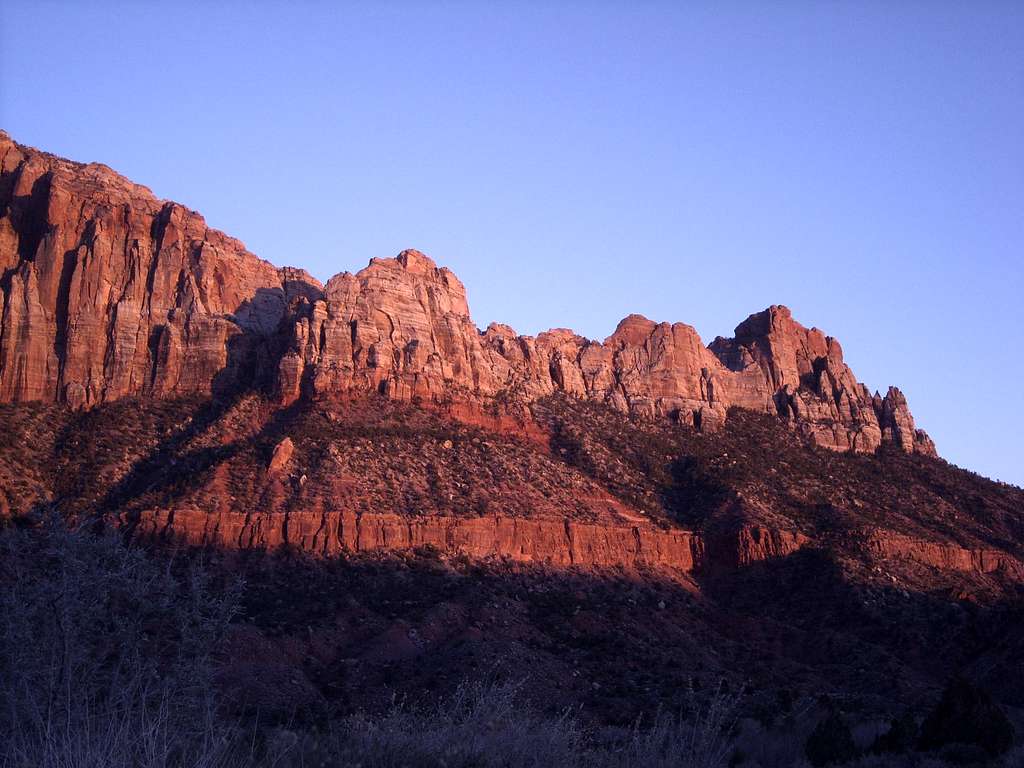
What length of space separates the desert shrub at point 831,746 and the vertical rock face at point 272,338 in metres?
51.2

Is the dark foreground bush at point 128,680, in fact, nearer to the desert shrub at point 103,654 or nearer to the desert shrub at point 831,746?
the desert shrub at point 103,654

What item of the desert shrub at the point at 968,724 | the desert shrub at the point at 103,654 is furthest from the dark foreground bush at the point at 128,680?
the desert shrub at the point at 968,724

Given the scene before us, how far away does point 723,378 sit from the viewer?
10175cm

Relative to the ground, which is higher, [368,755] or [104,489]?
[104,489]

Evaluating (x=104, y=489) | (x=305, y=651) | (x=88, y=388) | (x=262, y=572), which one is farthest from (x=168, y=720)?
(x=88, y=388)

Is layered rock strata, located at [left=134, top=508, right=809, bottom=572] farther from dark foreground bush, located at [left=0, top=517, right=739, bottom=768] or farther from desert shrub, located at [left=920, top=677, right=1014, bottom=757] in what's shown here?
dark foreground bush, located at [left=0, top=517, right=739, bottom=768]

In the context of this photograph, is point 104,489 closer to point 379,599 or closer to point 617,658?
point 379,599

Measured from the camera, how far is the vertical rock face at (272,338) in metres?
78.8

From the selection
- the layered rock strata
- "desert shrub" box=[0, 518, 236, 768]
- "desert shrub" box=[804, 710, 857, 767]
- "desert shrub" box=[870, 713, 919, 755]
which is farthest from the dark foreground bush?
the layered rock strata

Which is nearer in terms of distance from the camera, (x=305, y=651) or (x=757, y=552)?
(x=305, y=651)

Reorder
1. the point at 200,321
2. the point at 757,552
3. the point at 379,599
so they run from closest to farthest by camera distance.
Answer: the point at 379,599, the point at 757,552, the point at 200,321

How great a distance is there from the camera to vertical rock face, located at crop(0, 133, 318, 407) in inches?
3113

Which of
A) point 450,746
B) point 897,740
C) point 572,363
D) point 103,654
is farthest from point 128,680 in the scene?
point 572,363

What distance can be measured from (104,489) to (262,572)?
15786mm
